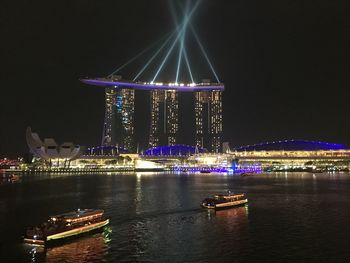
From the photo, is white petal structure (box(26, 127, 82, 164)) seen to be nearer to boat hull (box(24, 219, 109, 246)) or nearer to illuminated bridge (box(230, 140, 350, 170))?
illuminated bridge (box(230, 140, 350, 170))

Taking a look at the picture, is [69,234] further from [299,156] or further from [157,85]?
[157,85]

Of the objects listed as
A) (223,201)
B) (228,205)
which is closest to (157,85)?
(228,205)

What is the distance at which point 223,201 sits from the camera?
3356 cm

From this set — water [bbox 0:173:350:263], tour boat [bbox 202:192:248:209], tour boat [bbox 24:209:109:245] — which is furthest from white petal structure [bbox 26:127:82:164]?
tour boat [bbox 24:209:109:245]

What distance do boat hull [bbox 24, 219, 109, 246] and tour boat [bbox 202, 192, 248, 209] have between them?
9.75m

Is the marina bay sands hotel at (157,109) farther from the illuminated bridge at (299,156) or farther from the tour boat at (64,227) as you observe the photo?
the tour boat at (64,227)

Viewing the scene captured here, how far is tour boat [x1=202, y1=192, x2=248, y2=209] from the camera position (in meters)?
32.5

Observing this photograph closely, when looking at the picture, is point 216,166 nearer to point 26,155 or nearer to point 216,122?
point 216,122

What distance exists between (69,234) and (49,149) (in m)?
103

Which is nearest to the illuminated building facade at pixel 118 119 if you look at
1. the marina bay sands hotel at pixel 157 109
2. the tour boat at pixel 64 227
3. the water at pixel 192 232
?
the marina bay sands hotel at pixel 157 109

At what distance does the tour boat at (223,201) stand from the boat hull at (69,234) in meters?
9.75

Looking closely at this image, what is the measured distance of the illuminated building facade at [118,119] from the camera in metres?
148

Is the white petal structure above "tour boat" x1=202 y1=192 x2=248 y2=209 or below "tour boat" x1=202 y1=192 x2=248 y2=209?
above

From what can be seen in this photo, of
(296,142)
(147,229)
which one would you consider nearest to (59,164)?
(296,142)
